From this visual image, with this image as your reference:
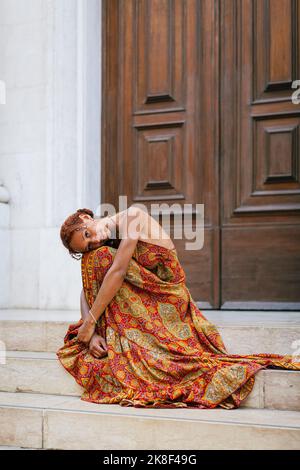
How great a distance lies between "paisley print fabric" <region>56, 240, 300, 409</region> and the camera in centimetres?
321

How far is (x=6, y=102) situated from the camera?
5.51 m

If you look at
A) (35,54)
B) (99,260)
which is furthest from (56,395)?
(35,54)

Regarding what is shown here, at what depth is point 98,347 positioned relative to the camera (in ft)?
11.6

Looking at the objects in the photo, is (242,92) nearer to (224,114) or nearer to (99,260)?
(224,114)

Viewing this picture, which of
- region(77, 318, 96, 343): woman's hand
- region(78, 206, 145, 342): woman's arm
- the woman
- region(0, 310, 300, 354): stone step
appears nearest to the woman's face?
the woman

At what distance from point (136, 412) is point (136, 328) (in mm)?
551

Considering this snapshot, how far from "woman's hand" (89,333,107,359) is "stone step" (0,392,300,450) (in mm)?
267

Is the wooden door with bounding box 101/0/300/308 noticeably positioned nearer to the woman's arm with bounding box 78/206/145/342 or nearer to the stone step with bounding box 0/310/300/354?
the stone step with bounding box 0/310/300/354

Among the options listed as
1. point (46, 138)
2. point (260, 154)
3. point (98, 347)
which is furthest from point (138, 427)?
point (46, 138)

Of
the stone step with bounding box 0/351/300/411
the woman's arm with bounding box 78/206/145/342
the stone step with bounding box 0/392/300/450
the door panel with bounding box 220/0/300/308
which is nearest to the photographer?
the stone step with bounding box 0/392/300/450

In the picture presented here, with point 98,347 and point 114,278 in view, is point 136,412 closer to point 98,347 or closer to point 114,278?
→ point 98,347

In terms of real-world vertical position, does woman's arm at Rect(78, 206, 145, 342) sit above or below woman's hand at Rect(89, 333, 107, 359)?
above

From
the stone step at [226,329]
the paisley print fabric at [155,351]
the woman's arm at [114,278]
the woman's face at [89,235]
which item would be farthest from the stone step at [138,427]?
the woman's face at [89,235]

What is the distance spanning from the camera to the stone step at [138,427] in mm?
2783
